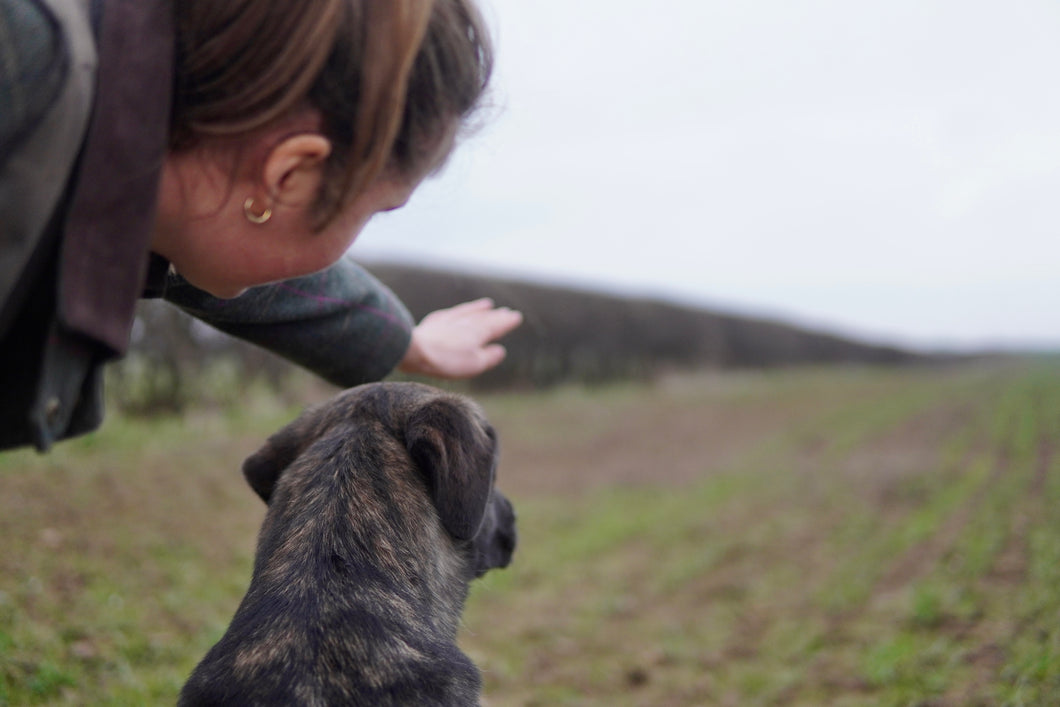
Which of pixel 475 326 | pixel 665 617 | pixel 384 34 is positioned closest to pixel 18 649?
pixel 475 326

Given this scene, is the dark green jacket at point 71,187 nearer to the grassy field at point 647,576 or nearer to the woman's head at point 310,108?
the woman's head at point 310,108

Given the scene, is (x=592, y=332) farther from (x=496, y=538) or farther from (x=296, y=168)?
(x=296, y=168)

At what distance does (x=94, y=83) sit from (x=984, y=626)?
592 centimetres

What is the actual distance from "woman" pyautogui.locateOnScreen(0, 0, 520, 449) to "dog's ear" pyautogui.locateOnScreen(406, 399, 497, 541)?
35.9 inches

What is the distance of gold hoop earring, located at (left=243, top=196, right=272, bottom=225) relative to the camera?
79.6 inches

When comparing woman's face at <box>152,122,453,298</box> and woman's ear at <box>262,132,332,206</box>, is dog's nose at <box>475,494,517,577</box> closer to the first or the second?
→ woman's face at <box>152,122,453,298</box>

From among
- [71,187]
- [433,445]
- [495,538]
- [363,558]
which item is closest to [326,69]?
[71,187]

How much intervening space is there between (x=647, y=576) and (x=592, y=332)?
2057cm

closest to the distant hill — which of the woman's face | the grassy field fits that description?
the grassy field

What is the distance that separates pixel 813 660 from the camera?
556cm

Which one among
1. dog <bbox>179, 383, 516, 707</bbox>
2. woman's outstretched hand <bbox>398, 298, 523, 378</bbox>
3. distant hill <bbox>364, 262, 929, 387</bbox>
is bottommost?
distant hill <bbox>364, 262, 929, 387</bbox>

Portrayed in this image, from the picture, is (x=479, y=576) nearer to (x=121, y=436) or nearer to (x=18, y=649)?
(x=18, y=649)

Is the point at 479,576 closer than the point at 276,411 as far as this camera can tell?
Yes

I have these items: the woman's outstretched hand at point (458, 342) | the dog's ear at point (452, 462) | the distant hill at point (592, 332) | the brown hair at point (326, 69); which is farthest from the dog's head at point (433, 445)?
the distant hill at point (592, 332)
